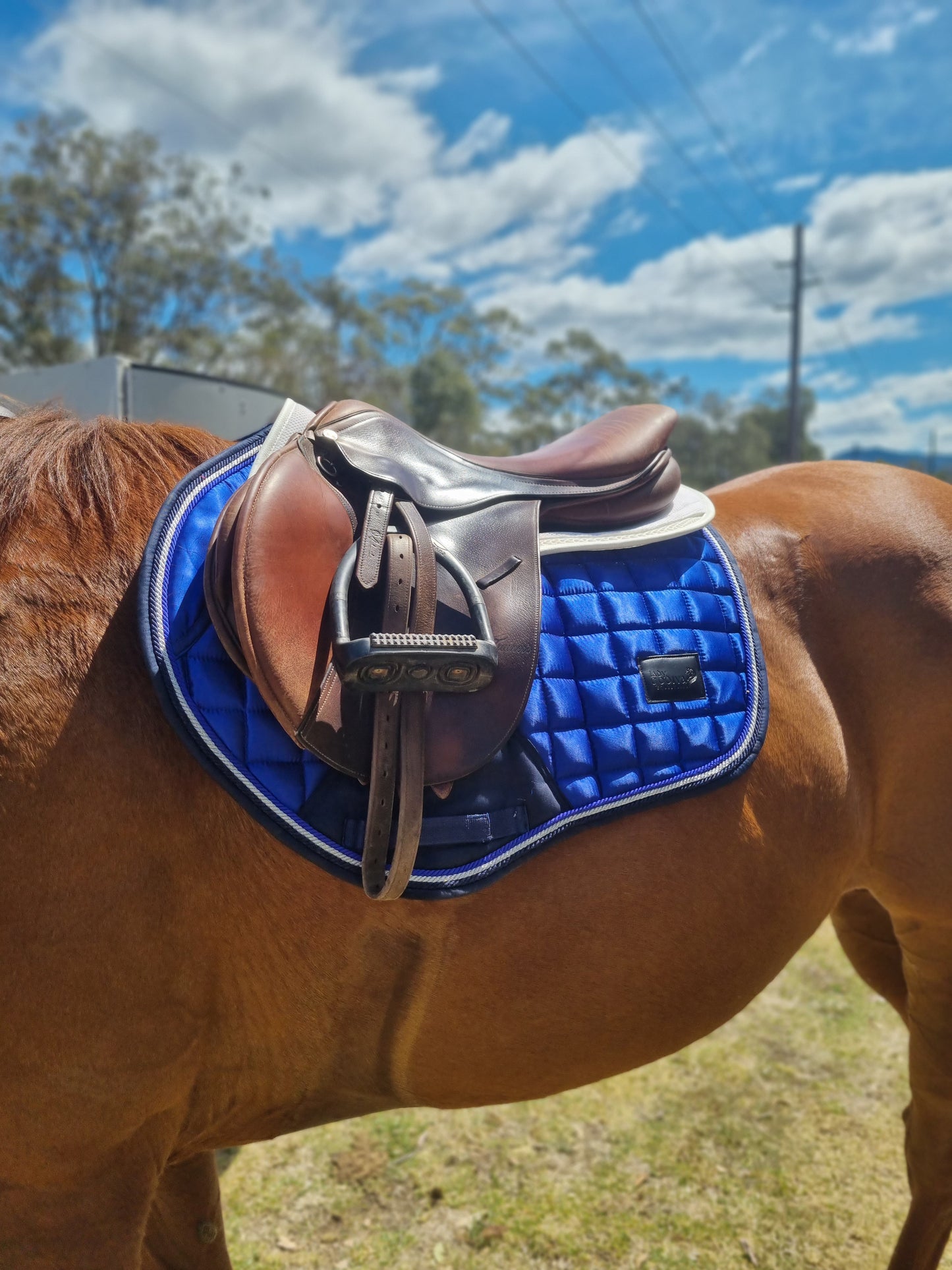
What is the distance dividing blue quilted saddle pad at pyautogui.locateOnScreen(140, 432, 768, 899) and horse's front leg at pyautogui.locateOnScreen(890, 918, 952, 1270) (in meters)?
0.82

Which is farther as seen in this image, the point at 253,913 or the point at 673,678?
the point at 673,678

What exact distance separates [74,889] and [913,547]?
1.46m

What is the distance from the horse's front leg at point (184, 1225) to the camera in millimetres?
1339

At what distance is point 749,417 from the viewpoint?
→ 156 feet

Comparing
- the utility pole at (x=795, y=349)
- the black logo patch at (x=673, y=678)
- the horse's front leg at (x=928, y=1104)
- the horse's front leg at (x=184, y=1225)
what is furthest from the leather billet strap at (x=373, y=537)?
the utility pole at (x=795, y=349)

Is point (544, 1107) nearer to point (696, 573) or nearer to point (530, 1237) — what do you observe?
point (530, 1237)

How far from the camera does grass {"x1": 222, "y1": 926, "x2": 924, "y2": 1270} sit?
1.97 meters

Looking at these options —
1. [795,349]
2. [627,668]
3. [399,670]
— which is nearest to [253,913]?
[399,670]

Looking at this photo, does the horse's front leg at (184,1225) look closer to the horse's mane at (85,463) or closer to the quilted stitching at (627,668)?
the quilted stitching at (627,668)

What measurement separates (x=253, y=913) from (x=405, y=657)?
402mm

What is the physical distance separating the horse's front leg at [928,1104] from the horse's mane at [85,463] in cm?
163

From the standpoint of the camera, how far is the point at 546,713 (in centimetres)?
116

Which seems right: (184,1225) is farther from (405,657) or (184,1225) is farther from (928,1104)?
(928,1104)

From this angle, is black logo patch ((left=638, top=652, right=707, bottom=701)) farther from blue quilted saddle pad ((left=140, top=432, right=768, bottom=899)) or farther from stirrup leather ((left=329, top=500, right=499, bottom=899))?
stirrup leather ((left=329, top=500, right=499, bottom=899))
